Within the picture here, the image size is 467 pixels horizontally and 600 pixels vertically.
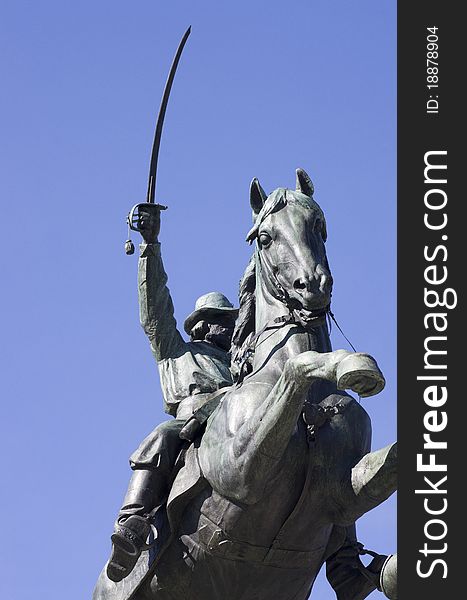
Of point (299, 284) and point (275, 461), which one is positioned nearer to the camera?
point (275, 461)

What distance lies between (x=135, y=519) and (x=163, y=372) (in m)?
2.01

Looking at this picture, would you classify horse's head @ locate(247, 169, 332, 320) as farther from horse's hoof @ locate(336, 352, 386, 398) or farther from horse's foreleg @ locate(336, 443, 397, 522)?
horse's hoof @ locate(336, 352, 386, 398)

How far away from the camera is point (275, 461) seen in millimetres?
16094

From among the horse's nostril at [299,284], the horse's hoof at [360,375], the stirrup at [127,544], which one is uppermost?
the horse's nostril at [299,284]

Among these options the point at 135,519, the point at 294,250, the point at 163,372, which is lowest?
the point at 135,519

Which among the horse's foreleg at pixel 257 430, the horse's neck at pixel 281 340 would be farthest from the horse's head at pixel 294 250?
the horse's foreleg at pixel 257 430

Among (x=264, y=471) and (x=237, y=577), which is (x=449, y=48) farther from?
(x=237, y=577)

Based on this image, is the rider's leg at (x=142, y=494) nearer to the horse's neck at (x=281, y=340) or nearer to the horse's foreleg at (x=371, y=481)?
the horse's neck at (x=281, y=340)

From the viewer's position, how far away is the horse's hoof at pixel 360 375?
15.0 metres

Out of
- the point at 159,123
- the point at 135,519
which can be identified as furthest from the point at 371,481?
the point at 159,123

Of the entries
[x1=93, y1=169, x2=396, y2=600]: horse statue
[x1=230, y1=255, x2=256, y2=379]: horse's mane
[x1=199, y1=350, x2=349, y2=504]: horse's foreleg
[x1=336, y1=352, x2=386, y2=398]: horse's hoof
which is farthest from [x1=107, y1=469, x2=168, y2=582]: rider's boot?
[x1=336, y1=352, x2=386, y2=398]: horse's hoof

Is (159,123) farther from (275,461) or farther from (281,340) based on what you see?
(275,461)

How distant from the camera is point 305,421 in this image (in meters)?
16.4

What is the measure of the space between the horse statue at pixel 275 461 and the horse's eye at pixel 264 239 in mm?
11
